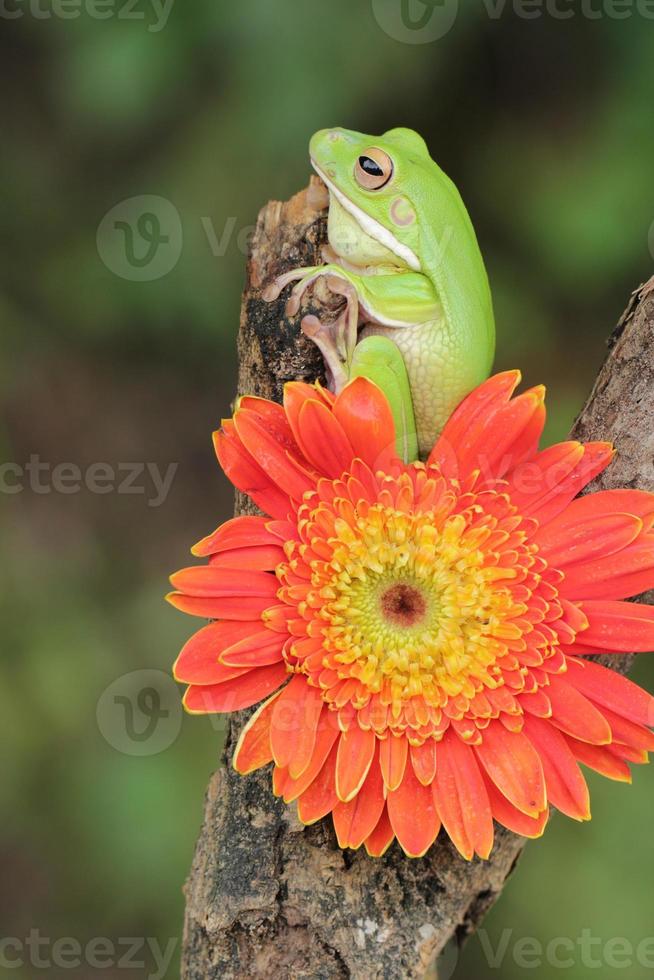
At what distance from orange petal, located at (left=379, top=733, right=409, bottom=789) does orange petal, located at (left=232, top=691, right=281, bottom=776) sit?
78 millimetres

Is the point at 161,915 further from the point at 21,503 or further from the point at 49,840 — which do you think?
the point at 21,503

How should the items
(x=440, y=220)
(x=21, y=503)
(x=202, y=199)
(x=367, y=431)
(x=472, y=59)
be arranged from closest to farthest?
(x=367, y=431) < (x=440, y=220) < (x=472, y=59) < (x=202, y=199) < (x=21, y=503)

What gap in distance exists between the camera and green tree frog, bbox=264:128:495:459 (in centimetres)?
77

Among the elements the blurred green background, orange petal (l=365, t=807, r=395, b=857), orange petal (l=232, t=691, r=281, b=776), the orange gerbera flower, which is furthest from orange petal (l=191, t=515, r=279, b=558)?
the blurred green background

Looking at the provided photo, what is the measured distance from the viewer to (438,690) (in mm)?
703

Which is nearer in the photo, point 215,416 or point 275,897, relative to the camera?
point 275,897

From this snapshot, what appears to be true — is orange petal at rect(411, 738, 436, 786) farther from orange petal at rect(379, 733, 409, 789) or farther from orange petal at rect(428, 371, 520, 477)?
orange petal at rect(428, 371, 520, 477)

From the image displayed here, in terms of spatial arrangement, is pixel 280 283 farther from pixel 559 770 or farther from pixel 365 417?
pixel 559 770

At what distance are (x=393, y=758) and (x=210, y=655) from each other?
143 millimetres

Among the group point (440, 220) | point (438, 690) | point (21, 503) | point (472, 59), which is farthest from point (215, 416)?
point (438, 690)

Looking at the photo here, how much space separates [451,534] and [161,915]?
97 centimetres

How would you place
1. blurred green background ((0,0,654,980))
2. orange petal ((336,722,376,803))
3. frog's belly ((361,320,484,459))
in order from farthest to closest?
blurred green background ((0,0,654,980)) < frog's belly ((361,320,484,459)) < orange petal ((336,722,376,803))

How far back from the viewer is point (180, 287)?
4.83ft

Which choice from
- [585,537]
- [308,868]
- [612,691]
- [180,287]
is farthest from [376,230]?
[180,287]
